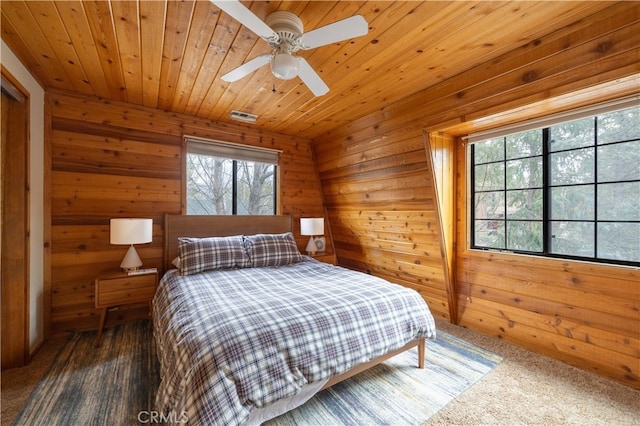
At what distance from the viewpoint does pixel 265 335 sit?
4.48 ft

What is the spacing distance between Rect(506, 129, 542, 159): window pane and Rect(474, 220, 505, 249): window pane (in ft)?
2.12

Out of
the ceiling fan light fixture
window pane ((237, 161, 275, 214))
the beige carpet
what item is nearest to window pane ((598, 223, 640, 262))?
the beige carpet

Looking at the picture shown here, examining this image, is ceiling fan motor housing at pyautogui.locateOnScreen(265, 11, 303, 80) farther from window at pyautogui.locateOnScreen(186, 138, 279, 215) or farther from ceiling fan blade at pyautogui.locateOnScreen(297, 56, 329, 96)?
window at pyautogui.locateOnScreen(186, 138, 279, 215)

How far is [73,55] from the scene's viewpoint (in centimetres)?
197

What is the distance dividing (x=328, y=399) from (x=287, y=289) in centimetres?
75

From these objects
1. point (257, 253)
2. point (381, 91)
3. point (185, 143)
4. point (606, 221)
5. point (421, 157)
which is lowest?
point (257, 253)

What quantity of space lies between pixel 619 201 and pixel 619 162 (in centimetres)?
28

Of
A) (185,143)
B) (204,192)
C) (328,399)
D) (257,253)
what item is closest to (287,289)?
(328,399)

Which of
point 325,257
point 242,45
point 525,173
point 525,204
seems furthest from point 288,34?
point 325,257

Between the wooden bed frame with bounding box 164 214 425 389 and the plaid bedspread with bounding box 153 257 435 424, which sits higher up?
the wooden bed frame with bounding box 164 214 425 389

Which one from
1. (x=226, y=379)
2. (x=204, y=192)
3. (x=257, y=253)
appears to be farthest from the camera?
(x=204, y=192)

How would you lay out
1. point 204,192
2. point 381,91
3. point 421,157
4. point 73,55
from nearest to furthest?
point 73,55
point 381,91
point 421,157
point 204,192

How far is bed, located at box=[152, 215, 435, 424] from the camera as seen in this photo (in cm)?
121

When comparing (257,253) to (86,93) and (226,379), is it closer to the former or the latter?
(226,379)
